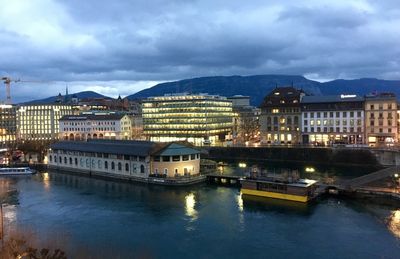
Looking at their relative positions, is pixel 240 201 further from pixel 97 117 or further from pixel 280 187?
pixel 97 117

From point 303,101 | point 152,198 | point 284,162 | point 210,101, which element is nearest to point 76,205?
point 152,198

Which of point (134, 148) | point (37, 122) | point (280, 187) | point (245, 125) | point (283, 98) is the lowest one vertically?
point (280, 187)

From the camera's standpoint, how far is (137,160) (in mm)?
70500

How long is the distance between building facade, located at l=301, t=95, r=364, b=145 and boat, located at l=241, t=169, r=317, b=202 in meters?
47.9

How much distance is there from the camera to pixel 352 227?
42.2 metres

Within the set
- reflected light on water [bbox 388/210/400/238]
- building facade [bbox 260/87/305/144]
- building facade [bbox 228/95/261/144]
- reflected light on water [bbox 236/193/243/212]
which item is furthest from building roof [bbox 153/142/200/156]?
building facade [bbox 228/95/261/144]

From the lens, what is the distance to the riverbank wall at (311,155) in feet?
264

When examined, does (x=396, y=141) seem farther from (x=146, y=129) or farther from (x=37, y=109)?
(x=37, y=109)

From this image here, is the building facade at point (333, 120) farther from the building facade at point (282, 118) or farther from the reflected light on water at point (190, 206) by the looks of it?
the reflected light on water at point (190, 206)

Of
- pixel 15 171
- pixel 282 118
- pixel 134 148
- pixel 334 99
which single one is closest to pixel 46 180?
pixel 15 171

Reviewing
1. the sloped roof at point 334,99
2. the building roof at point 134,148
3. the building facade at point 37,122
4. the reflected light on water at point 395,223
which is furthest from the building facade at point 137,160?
the building facade at point 37,122

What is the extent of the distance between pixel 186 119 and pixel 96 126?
3765 centimetres

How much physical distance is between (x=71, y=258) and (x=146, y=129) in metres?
114

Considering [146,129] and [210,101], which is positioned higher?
[210,101]
